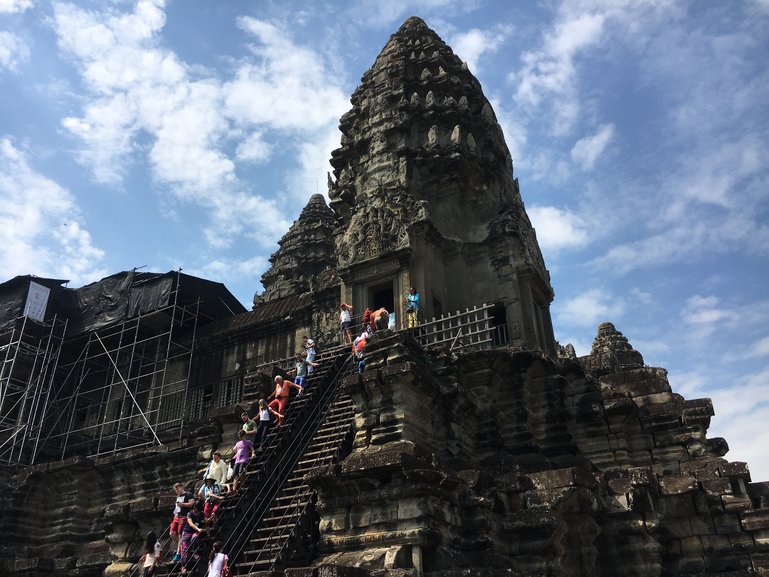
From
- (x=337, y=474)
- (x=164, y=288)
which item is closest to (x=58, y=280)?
(x=164, y=288)

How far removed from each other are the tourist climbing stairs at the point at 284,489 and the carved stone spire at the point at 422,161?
5.31 m

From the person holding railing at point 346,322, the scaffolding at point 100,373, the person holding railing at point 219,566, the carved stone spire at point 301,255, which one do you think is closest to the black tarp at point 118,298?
the scaffolding at point 100,373

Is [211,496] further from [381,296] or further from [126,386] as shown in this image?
→ [126,386]

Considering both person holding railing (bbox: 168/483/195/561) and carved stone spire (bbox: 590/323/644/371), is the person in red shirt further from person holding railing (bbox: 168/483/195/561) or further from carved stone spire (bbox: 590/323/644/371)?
carved stone spire (bbox: 590/323/644/371)

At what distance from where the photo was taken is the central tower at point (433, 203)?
15.6 metres

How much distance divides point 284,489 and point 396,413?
2133 mm

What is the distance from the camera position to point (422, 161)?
1702cm

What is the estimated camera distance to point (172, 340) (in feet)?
74.0

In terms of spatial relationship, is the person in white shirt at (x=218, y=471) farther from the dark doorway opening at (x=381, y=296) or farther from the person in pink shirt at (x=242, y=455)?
the dark doorway opening at (x=381, y=296)

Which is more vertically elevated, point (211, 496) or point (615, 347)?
point (615, 347)

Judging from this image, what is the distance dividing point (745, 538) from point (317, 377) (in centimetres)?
794

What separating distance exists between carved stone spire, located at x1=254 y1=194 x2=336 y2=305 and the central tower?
12033 mm

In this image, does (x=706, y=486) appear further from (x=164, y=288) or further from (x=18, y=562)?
(x=164, y=288)

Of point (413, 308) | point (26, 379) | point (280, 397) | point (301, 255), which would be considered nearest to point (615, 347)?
point (413, 308)
